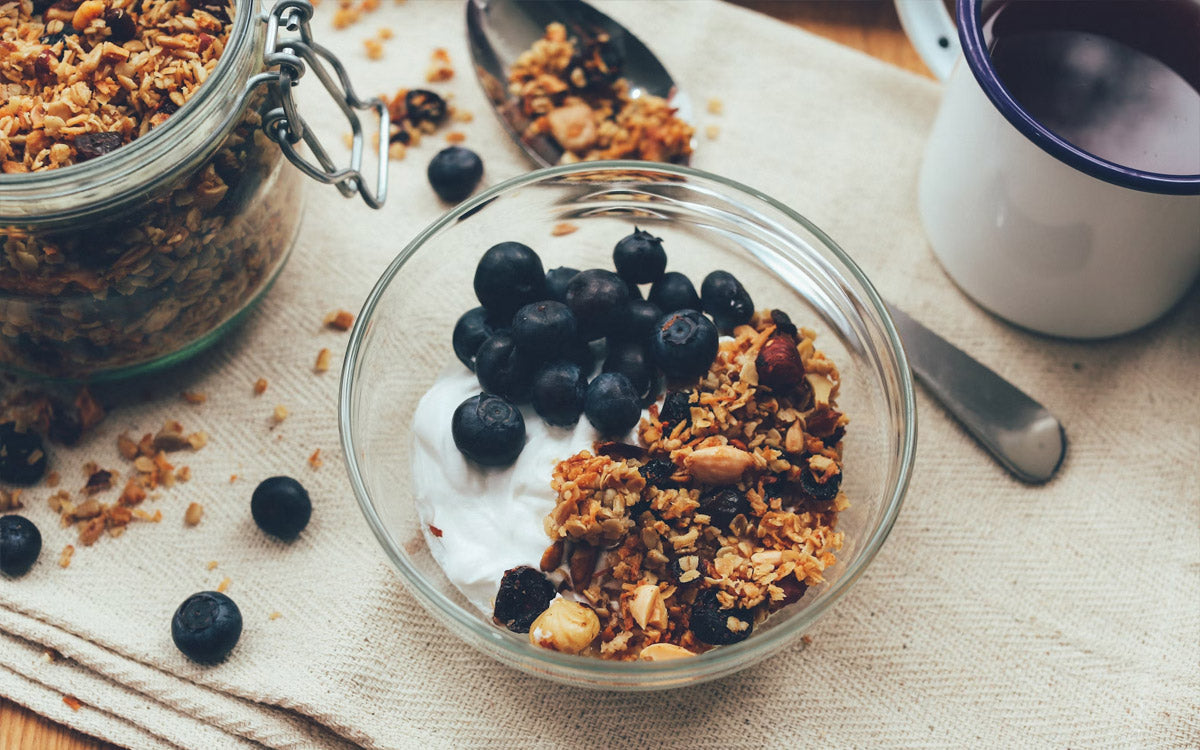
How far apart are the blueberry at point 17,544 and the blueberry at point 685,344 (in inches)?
25.5

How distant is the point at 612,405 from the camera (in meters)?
0.87

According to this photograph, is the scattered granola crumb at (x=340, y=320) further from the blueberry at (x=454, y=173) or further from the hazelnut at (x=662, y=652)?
the hazelnut at (x=662, y=652)

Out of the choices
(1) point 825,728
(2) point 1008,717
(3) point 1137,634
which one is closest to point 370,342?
(1) point 825,728

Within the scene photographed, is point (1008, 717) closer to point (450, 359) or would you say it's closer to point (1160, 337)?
point (1160, 337)

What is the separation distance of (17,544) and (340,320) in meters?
0.39

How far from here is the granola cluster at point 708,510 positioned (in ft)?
2.73

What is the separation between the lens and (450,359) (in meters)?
1.06

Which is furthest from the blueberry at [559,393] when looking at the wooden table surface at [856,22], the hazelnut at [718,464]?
the wooden table surface at [856,22]

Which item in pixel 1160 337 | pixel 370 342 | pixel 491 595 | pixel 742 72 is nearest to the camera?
pixel 491 595

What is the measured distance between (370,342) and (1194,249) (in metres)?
0.86

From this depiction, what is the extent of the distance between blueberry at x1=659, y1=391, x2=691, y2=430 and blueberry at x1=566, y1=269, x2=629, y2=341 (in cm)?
10

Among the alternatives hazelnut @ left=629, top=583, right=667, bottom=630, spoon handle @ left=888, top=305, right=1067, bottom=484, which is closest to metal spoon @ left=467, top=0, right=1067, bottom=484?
spoon handle @ left=888, top=305, right=1067, bottom=484

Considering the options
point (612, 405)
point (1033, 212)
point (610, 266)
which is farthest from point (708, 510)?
point (1033, 212)

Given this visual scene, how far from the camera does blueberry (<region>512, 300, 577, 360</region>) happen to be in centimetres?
89
